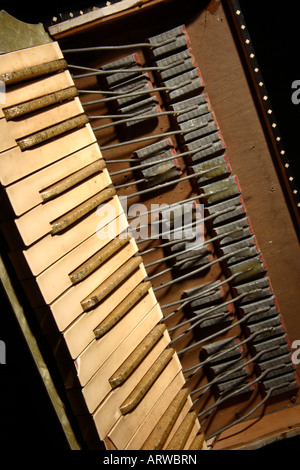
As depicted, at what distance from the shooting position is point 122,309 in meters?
2.22

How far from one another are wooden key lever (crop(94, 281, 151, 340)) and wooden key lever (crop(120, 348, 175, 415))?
4.6 inches

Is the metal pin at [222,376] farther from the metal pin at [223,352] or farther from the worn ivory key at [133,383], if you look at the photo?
the worn ivory key at [133,383]

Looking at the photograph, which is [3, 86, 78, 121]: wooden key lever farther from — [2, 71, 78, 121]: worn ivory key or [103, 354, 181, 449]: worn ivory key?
[103, 354, 181, 449]: worn ivory key

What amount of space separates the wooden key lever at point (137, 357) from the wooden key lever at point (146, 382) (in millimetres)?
77

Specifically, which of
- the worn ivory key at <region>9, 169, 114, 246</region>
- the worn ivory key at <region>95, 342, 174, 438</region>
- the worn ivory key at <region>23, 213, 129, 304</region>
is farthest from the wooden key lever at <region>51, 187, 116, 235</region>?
the worn ivory key at <region>95, 342, 174, 438</region>

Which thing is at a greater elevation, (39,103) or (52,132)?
(39,103)

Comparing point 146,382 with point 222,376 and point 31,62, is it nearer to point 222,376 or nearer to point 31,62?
point 222,376

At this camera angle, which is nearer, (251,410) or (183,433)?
(183,433)

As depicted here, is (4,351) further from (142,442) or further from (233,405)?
(233,405)

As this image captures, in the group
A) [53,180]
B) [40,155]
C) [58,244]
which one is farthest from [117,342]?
[40,155]

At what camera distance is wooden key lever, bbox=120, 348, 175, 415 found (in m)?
2.17

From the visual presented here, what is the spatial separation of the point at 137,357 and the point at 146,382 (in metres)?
0.12

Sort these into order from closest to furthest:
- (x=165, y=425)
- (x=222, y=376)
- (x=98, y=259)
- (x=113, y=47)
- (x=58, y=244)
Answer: (x=58, y=244) < (x=98, y=259) < (x=165, y=425) < (x=113, y=47) < (x=222, y=376)

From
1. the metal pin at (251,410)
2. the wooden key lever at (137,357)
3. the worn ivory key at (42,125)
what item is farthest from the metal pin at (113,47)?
the metal pin at (251,410)
